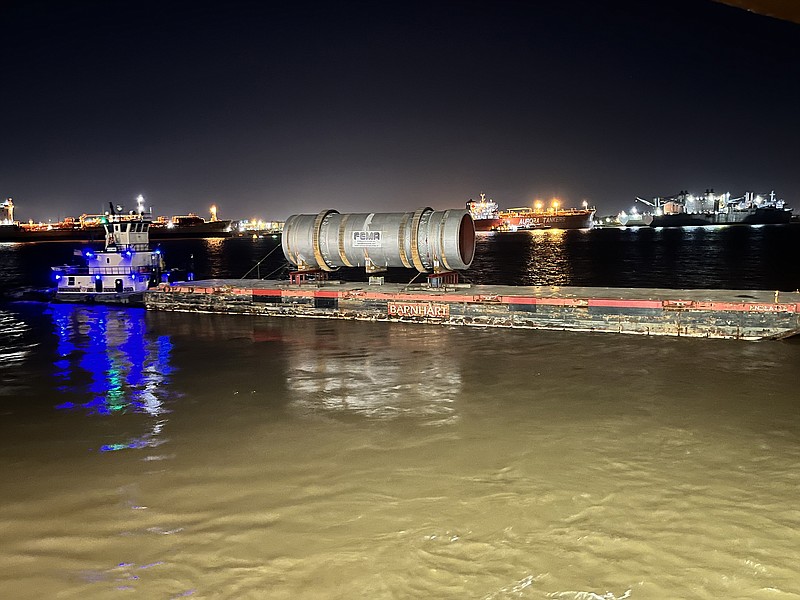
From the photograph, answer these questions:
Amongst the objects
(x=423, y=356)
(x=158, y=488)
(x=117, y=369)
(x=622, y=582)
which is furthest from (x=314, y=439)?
(x=117, y=369)

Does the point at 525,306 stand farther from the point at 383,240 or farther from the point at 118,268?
the point at 118,268

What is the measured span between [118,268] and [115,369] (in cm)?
1999

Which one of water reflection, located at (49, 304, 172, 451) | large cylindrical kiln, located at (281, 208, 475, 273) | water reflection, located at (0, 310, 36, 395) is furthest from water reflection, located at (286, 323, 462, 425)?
water reflection, located at (0, 310, 36, 395)

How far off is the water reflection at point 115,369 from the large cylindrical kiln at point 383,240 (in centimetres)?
599

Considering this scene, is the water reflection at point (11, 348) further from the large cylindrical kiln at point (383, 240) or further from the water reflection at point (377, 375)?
the large cylindrical kiln at point (383, 240)

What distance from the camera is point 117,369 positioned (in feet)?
47.9

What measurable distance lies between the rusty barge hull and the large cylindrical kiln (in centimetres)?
89

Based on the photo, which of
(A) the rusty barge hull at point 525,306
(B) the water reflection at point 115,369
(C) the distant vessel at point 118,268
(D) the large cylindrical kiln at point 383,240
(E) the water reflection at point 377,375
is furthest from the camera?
(C) the distant vessel at point 118,268

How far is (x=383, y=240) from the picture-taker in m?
21.2

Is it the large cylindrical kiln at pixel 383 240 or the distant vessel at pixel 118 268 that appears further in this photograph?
the distant vessel at pixel 118 268

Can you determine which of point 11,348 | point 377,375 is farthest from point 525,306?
point 11,348

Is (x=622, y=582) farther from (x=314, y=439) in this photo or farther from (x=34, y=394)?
(x=34, y=394)

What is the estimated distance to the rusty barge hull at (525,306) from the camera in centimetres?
1605

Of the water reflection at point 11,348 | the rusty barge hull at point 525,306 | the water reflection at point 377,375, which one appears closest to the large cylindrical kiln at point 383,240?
the rusty barge hull at point 525,306
